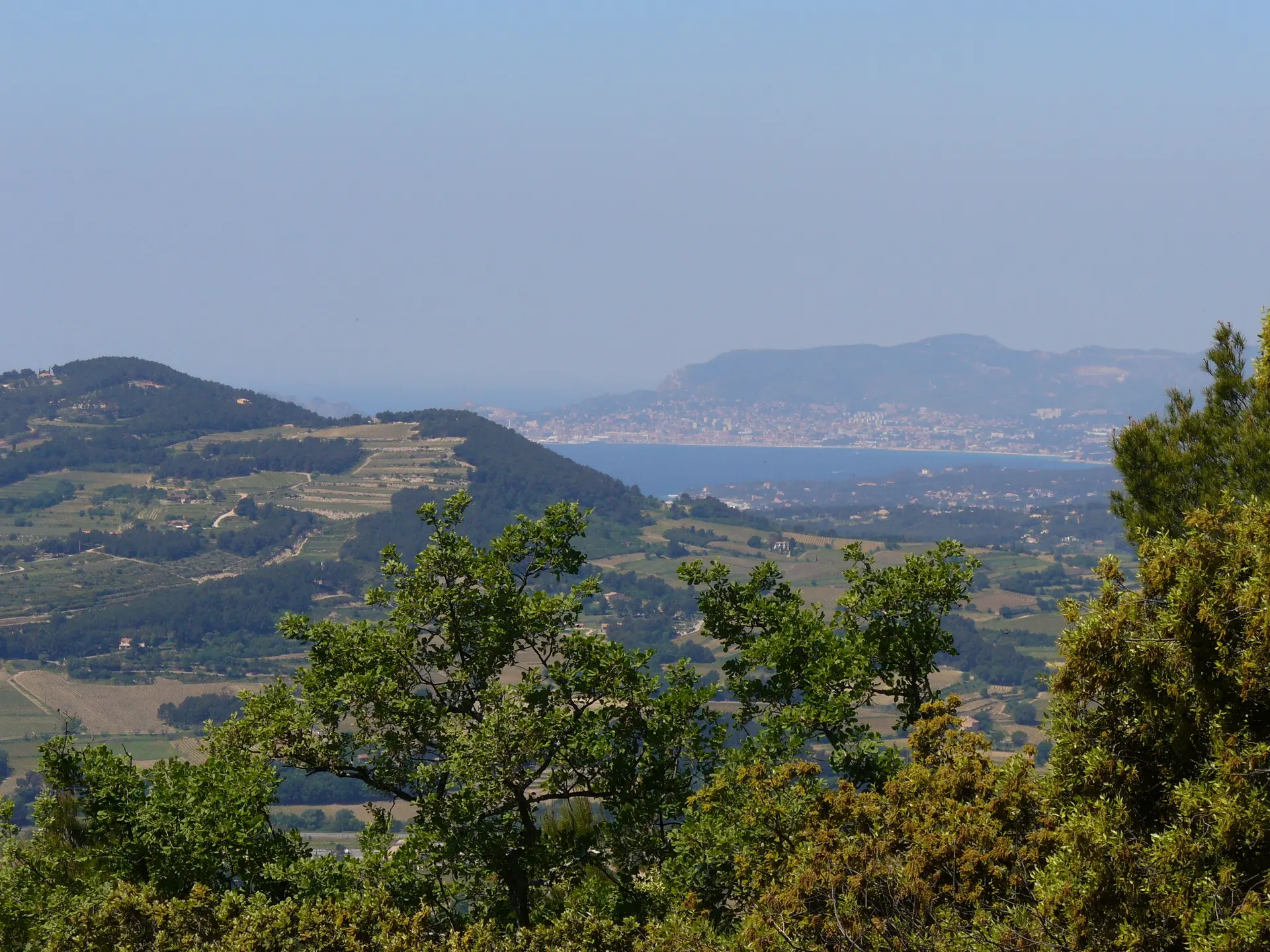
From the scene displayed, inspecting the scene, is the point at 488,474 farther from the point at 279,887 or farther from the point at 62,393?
the point at 279,887

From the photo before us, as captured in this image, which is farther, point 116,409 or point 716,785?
point 116,409

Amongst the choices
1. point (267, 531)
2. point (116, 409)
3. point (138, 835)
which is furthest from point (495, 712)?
point (116, 409)

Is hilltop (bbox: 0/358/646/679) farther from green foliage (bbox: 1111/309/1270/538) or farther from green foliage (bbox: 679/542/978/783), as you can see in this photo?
green foliage (bbox: 1111/309/1270/538)

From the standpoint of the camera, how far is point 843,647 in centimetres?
1263

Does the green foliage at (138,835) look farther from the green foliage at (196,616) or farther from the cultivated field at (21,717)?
the green foliage at (196,616)

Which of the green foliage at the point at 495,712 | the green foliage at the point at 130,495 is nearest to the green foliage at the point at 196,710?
the green foliage at the point at 130,495

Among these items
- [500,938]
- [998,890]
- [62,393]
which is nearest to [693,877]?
[500,938]

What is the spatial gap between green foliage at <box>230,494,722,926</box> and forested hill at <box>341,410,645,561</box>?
403 feet

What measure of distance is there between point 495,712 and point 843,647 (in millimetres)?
4089

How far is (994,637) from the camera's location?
4432 inches

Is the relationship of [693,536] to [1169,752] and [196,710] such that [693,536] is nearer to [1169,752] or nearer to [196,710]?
[196,710]

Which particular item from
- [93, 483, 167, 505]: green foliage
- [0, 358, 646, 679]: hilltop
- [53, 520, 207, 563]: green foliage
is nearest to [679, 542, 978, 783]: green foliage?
[0, 358, 646, 679]: hilltop

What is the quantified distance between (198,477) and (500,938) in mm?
176000

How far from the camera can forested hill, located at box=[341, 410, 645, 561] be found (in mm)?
142000
